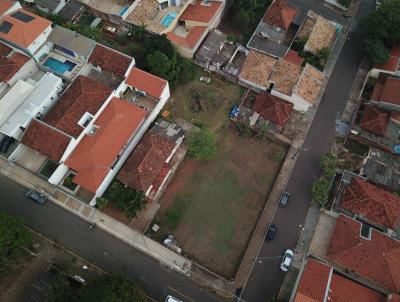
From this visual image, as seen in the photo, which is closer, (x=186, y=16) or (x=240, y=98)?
(x=240, y=98)

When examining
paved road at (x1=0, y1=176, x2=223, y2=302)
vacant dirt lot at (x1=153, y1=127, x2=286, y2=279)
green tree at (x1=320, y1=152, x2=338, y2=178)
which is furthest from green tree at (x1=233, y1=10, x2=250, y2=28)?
paved road at (x1=0, y1=176, x2=223, y2=302)

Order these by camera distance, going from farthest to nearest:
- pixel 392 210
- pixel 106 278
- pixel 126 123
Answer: pixel 126 123 < pixel 392 210 < pixel 106 278

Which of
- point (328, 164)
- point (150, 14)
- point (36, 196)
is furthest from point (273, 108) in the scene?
point (36, 196)

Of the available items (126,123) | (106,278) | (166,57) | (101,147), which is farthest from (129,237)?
(166,57)

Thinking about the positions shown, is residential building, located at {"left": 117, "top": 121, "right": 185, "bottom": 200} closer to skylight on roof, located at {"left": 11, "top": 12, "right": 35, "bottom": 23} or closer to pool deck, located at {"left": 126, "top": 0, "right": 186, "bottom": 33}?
pool deck, located at {"left": 126, "top": 0, "right": 186, "bottom": 33}

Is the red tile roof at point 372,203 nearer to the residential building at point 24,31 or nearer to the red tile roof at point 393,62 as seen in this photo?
the red tile roof at point 393,62

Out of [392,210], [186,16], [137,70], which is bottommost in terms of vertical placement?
[392,210]

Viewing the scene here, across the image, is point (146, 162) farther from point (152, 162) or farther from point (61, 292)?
point (61, 292)

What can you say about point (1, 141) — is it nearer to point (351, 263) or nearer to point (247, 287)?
point (247, 287)
